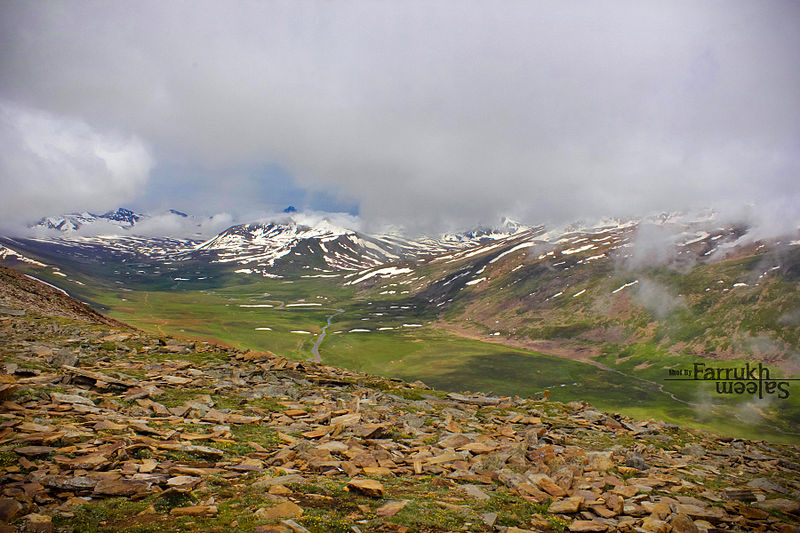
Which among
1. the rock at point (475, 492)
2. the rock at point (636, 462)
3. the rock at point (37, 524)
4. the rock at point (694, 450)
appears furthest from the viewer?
the rock at point (694, 450)

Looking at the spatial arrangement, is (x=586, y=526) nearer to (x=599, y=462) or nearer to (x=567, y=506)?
(x=567, y=506)

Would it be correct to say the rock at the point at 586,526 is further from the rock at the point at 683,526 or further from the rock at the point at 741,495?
the rock at the point at 741,495

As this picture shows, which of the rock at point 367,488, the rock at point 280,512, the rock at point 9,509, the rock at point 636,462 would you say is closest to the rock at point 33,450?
the rock at point 9,509

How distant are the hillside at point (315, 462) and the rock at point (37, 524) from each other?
43mm

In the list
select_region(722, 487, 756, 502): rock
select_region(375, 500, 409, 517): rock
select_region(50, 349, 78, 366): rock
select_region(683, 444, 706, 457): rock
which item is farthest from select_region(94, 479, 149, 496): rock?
select_region(683, 444, 706, 457): rock

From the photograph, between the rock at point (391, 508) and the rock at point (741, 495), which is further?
the rock at point (741, 495)

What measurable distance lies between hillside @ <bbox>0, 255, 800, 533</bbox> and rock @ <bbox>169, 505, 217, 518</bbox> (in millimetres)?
41

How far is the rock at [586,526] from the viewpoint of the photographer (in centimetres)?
1210

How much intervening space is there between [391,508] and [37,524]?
28.8 feet

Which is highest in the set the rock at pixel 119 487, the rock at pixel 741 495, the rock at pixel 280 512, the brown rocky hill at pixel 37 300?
the brown rocky hill at pixel 37 300

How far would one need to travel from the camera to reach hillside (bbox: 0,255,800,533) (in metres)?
10.8

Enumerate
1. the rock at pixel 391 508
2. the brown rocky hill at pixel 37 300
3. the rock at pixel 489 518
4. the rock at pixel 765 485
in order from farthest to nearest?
the brown rocky hill at pixel 37 300 < the rock at pixel 765 485 < the rock at pixel 489 518 < the rock at pixel 391 508

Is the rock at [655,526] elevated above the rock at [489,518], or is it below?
above

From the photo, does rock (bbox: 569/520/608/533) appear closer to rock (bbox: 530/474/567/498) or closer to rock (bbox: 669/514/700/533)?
rock (bbox: 669/514/700/533)
